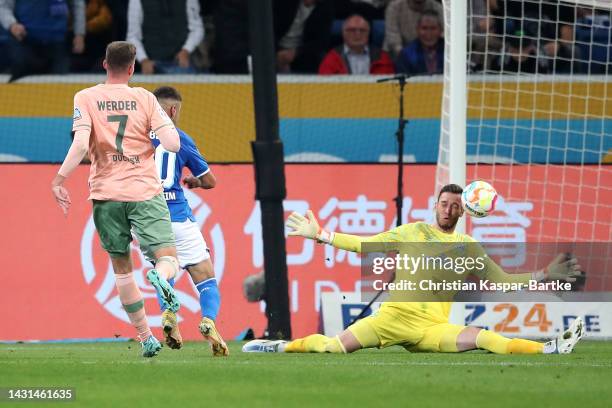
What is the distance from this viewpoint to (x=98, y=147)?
970 cm

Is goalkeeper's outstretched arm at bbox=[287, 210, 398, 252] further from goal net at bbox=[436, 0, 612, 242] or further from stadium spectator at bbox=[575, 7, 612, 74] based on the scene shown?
stadium spectator at bbox=[575, 7, 612, 74]

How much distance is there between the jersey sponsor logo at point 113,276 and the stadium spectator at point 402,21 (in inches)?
166

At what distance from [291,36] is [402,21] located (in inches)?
55.6

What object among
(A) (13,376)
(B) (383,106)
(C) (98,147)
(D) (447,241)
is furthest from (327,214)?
(A) (13,376)

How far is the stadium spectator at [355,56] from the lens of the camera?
18016 millimetres

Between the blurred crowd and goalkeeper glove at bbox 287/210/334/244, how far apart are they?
7550 mm

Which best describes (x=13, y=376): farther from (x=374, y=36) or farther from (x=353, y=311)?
(x=374, y=36)

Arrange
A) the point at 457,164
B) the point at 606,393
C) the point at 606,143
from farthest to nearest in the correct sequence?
the point at 606,143, the point at 457,164, the point at 606,393

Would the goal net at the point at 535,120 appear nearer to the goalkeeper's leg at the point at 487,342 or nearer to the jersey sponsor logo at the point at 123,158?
the goalkeeper's leg at the point at 487,342

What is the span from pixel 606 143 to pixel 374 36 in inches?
149

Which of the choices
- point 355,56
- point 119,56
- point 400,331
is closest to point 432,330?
point 400,331

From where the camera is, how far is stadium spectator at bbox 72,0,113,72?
18141mm

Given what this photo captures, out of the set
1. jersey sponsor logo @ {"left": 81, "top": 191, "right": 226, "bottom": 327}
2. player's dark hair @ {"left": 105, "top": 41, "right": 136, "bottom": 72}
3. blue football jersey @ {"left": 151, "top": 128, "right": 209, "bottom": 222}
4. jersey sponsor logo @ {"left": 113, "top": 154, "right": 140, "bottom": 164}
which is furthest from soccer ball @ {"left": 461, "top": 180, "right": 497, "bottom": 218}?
jersey sponsor logo @ {"left": 81, "top": 191, "right": 226, "bottom": 327}

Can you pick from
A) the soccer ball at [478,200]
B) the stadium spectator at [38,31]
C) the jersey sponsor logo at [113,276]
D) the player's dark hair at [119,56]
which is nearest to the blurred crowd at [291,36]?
the stadium spectator at [38,31]
